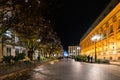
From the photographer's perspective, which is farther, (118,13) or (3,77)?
(118,13)

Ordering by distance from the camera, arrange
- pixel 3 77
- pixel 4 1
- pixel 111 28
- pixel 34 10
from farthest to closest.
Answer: pixel 111 28 < pixel 34 10 < pixel 4 1 < pixel 3 77

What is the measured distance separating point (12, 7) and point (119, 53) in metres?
39.2

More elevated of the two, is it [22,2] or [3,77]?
[22,2]

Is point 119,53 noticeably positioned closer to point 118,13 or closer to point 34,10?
point 118,13

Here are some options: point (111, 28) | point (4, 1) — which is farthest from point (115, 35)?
point (4, 1)

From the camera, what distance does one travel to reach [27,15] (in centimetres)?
2317

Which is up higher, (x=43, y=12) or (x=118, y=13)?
(x=118, y=13)

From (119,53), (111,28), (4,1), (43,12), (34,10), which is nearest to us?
(4,1)

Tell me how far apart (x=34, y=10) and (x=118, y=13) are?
122 feet

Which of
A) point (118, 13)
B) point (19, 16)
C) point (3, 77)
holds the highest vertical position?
point (118, 13)

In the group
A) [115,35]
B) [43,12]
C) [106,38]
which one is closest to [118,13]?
[115,35]

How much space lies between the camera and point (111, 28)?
217ft

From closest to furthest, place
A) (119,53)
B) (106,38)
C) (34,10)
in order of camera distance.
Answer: (34,10) → (119,53) → (106,38)

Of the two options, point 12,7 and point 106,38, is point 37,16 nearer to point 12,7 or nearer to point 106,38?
point 12,7
